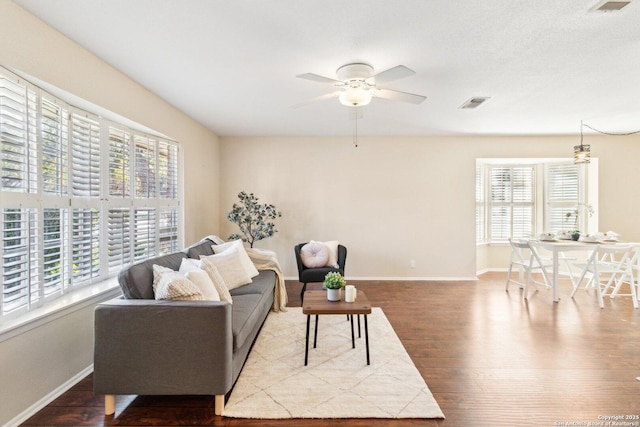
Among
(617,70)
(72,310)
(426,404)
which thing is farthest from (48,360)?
(617,70)

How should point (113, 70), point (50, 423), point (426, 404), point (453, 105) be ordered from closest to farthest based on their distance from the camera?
point (50, 423), point (426, 404), point (113, 70), point (453, 105)

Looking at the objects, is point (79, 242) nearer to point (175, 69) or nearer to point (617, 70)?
point (175, 69)

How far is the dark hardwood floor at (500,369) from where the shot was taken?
1844 millimetres

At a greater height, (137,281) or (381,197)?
(381,197)

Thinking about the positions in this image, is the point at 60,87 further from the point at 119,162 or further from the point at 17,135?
the point at 119,162

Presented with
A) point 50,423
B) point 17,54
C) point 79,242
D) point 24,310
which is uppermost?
point 17,54

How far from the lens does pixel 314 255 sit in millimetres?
4273

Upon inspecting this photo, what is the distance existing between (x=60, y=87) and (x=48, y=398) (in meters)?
2.15

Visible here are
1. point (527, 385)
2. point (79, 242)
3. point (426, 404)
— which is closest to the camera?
point (426, 404)

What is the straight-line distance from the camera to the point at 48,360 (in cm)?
200

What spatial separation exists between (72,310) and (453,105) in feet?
14.1

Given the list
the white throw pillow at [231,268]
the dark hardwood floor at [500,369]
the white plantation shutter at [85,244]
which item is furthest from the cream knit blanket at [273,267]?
the white plantation shutter at [85,244]

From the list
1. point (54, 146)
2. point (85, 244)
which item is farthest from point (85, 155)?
point (85, 244)

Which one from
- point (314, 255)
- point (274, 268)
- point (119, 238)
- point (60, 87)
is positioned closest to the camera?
point (60, 87)
